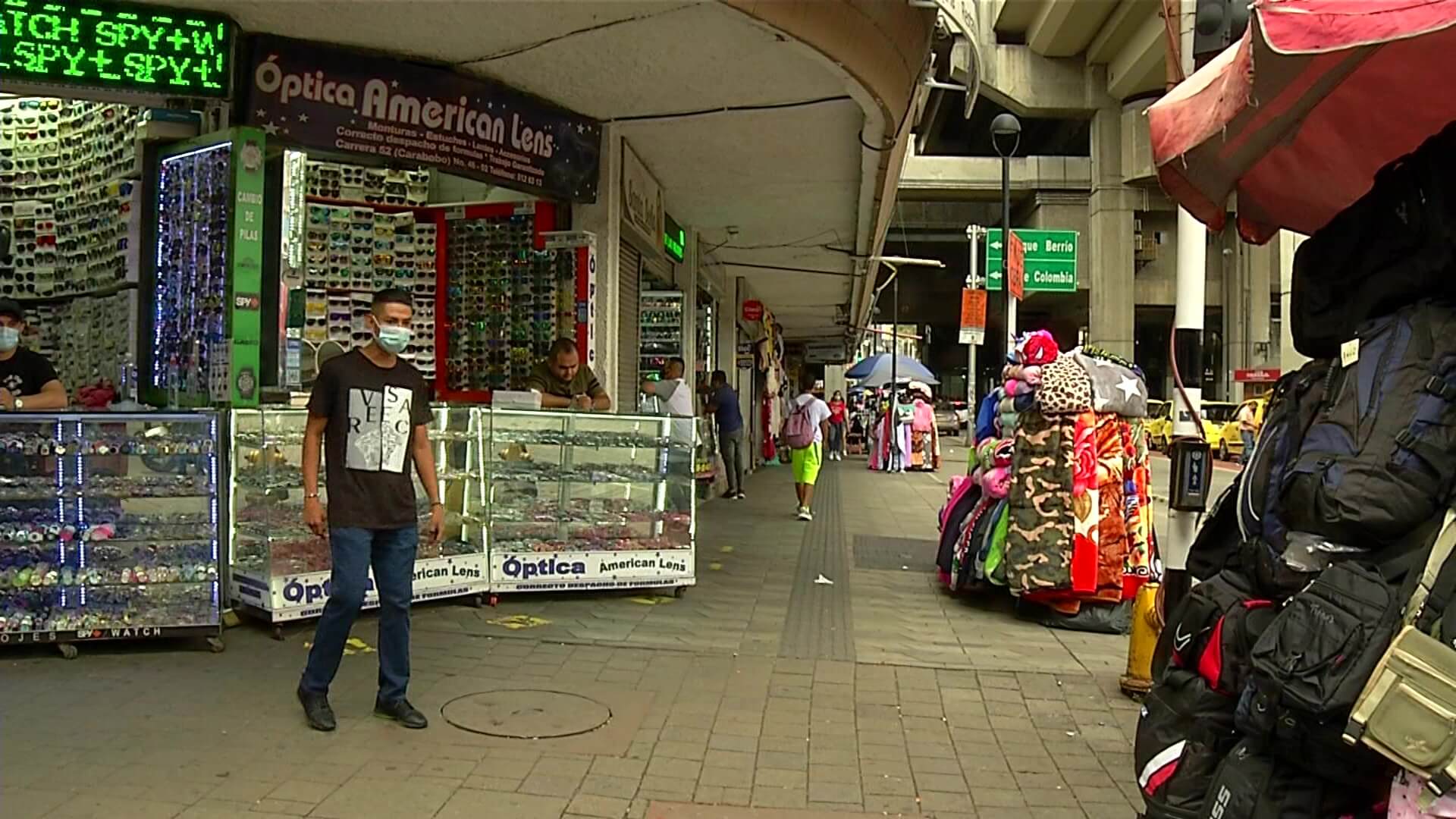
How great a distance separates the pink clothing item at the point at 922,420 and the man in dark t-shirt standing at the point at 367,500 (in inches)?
771

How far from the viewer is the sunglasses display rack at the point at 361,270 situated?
848cm

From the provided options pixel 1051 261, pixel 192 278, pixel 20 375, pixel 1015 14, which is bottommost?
pixel 20 375

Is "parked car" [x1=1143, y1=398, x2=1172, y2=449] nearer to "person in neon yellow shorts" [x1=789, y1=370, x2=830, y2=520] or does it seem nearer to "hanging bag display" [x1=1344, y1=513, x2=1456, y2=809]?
"person in neon yellow shorts" [x1=789, y1=370, x2=830, y2=520]

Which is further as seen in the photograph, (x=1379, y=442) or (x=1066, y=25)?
(x=1066, y=25)

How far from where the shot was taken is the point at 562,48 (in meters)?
6.65

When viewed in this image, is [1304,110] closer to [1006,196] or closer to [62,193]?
[62,193]

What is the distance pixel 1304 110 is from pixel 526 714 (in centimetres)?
384

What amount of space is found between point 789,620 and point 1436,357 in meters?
5.05

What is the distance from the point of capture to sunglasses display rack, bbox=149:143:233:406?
6020 millimetres

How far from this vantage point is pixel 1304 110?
118 inches

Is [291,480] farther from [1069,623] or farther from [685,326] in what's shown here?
[685,326]

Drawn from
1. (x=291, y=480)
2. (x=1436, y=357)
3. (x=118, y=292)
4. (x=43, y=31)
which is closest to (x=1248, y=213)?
(x=1436, y=357)

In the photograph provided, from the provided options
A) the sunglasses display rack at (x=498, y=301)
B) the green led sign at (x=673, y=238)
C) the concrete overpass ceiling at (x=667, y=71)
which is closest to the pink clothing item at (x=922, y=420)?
the green led sign at (x=673, y=238)

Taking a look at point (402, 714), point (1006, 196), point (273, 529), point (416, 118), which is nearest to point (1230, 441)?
point (1006, 196)
